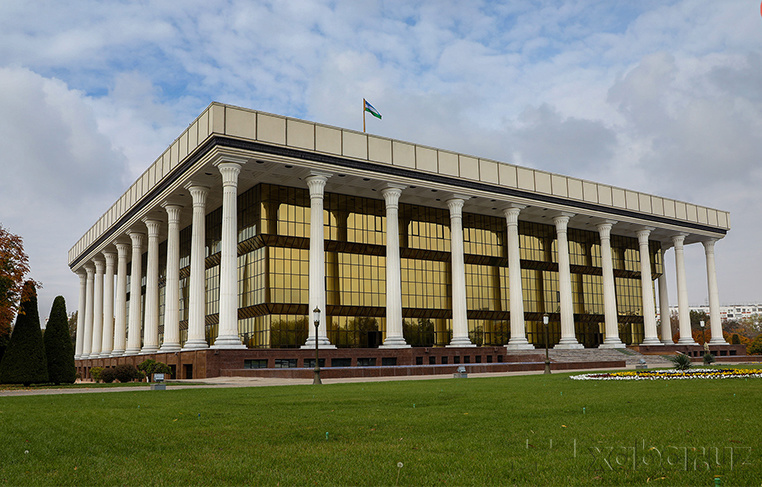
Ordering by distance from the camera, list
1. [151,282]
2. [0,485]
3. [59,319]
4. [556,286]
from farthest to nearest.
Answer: [556,286]
[151,282]
[59,319]
[0,485]

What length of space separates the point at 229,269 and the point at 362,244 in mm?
16968

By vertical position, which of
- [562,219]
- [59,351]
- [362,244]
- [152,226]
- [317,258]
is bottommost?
[59,351]

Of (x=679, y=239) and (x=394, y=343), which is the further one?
(x=679, y=239)

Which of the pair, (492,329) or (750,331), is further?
(750,331)

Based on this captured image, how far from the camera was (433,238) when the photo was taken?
219 ft

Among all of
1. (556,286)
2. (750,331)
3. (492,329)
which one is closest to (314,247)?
(492,329)

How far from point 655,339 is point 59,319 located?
62.5 metres

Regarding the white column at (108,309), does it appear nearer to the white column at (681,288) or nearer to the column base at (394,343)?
the column base at (394,343)

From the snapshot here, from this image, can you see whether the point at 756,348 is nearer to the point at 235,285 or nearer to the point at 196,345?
the point at 235,285

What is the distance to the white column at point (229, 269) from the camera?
4656 cm

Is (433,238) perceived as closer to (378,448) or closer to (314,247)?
(314,247)

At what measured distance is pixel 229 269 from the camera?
47.3m

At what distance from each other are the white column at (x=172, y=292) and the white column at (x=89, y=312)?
34751 mm

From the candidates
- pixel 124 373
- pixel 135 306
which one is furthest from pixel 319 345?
pixel 135 306
